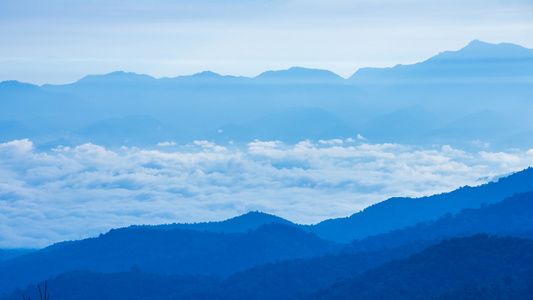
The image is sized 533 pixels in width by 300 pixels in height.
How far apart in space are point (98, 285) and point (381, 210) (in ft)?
244

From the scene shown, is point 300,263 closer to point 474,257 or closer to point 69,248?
point 474,257

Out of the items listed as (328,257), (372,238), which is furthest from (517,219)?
(328,257)

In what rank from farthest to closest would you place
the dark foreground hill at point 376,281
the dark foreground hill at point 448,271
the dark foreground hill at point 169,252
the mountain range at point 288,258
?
the dark foreground hill at point 169,252
the mountain range at point 288,258
the dark foreground hill at point 448,271
the dark foreground hill at point 376,281

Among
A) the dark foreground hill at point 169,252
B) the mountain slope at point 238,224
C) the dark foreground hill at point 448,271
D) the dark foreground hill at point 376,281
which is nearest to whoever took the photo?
the dark foreground hill at point 376,281

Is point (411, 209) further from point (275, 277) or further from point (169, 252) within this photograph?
point (275, 277)

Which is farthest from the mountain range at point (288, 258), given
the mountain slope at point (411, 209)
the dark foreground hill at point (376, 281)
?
the mountain slope at point (411, 209)

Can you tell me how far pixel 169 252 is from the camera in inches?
4754

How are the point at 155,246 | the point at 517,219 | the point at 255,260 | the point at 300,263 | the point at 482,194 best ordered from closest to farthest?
the point at 300,263 → the point at 517,219 → the point at 255,260 → the point at 155,246 → the point at 482,194

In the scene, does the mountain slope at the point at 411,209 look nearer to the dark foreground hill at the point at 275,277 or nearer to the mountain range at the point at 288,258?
the mountain range at the point at 288,258

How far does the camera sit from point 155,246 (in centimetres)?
12462

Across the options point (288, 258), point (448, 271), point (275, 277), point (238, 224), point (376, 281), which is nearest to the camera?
point (448, 271)

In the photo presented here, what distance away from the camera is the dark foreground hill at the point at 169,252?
111688mm

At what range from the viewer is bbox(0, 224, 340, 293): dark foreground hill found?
11169 centimetres

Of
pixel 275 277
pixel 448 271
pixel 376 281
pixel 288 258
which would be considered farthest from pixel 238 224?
pixel 448 271
